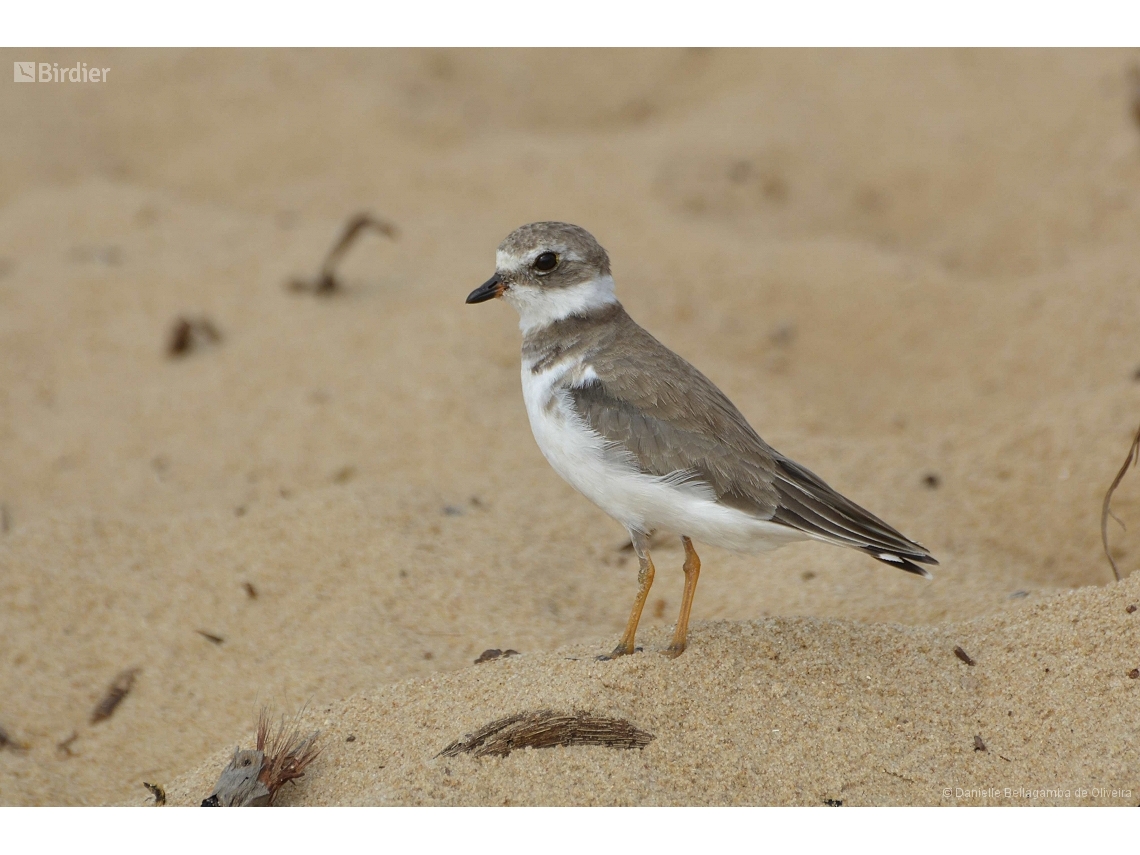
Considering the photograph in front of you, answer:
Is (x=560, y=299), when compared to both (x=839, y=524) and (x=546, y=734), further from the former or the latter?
(x=546, y=734)

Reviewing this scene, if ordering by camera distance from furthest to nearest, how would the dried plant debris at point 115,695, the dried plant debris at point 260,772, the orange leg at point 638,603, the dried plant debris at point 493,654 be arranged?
1. the dried plant debris at point 115,695
2. the dried plant debris at point 493,654
3. the orange leg at point 638,603
4. the dried plant debris at point 260,772

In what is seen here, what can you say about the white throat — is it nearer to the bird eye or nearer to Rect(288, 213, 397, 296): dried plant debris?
the bird eye

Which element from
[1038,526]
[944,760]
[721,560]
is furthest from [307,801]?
[1038,526]

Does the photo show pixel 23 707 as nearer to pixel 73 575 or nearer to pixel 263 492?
pixel 73 575

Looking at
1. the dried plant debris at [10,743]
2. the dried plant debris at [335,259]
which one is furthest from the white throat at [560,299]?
the dried plant debris at [335,259]

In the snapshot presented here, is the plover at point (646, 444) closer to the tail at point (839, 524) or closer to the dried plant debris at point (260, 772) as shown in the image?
the tail at point (839, 524)

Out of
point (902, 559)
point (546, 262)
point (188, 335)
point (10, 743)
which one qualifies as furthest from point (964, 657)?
point (188, 335)
